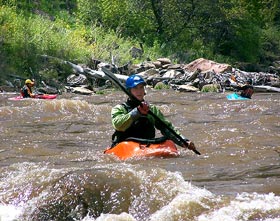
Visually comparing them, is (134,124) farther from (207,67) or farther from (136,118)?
(207,67)

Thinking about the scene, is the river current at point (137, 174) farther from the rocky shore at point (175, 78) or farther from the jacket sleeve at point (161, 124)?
the rocky shore at point (175, 78)

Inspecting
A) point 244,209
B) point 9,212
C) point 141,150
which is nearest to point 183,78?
point 141,150

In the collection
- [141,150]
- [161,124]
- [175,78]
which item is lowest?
[175,78]

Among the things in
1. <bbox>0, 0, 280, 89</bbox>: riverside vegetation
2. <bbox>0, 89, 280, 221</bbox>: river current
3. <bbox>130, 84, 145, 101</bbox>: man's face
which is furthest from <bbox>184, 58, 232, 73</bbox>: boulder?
<bbox>130, 84, 145, 101</bbox>: man's face

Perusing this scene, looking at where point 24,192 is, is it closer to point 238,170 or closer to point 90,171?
point 90,171

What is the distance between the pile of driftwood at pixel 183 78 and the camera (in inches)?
792

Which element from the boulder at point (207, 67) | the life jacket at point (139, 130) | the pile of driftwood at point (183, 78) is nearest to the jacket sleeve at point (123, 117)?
the life jacket at point (139, 130)

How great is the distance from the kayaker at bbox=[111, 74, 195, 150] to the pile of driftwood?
39.6 ft

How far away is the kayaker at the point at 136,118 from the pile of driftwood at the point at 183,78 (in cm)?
1207

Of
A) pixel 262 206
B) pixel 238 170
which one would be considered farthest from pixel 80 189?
pixel 238 170

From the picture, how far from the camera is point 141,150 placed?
251 inches

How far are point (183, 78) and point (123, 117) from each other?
51.6 feet

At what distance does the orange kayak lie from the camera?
634 cm

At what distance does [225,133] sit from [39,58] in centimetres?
1340
